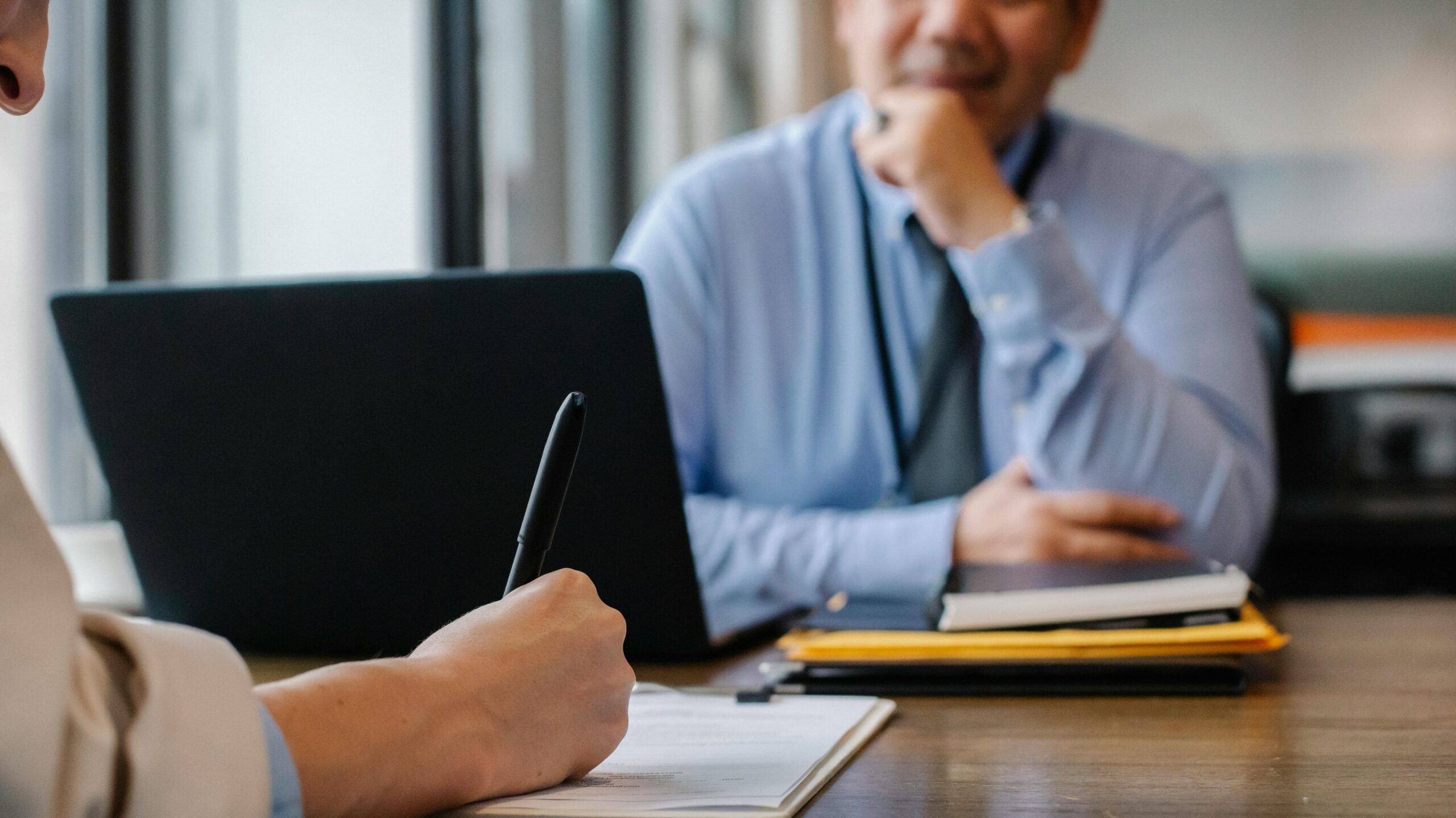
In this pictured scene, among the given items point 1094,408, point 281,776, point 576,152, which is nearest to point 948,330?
point 1094,408

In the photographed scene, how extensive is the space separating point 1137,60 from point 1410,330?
2.74ft

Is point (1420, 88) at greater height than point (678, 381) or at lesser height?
greater

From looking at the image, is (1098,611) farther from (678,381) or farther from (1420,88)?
(1420,88)

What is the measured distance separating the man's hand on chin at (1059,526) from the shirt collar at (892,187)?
1.61 feet

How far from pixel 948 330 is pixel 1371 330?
1679mm

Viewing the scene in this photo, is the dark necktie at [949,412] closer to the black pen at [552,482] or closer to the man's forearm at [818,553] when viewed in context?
the man's forearm at [818,553]

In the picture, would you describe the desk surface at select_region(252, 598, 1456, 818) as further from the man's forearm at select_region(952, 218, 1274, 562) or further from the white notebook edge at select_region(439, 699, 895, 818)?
the man's forearm at select_region(952, 218, 1274, 562)

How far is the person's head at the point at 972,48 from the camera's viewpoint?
1489 mm

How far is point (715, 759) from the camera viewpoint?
56cm

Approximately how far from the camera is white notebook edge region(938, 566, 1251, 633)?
29.2 inches

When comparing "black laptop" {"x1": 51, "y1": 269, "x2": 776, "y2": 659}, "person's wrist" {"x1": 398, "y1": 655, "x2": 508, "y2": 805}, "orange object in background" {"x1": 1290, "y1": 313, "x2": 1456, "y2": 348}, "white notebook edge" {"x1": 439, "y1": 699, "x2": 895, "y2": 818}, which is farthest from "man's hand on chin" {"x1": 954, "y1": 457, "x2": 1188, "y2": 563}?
"orange object in background" {"x1": 1290, "y1": 313, "x2": 1456, "y2": 348}

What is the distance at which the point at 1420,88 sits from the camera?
2752 mm

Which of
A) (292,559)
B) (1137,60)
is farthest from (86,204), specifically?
(1137,60)

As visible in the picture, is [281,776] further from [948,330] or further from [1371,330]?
[1371,330]
